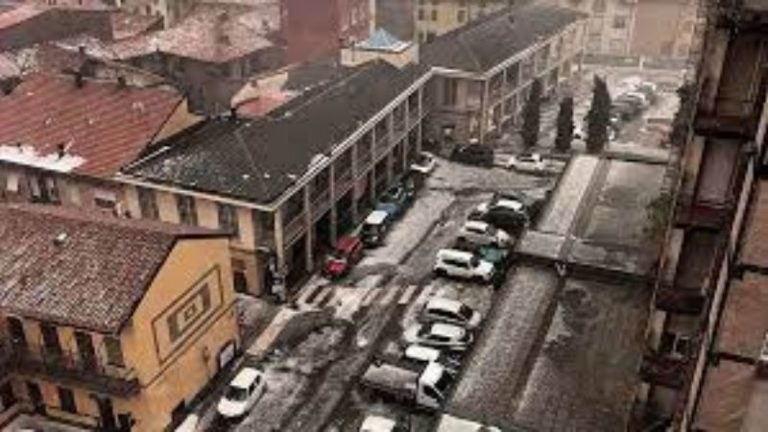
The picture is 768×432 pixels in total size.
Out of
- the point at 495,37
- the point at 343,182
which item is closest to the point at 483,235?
the point at 343,182

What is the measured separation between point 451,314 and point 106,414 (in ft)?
63.0

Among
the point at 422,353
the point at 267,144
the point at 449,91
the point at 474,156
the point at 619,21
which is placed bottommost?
the point at 422,353

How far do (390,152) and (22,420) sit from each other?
3323 cm

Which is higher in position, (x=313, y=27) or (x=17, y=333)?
(x=313, y=27)

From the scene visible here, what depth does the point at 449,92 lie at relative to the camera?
233ft

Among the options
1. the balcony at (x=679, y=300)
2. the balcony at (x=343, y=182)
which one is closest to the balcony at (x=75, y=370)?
the balcony at (x=343, y=182)

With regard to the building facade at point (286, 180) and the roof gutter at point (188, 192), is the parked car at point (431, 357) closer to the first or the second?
the building facade at point (286, 180)

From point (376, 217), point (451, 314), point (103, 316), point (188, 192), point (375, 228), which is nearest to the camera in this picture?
point (103, 316)

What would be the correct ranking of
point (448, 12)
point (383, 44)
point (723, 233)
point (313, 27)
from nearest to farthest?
1. point (723, 233)
2. point (383, 44)
3. point (313, 27)
4. point (448, 12)

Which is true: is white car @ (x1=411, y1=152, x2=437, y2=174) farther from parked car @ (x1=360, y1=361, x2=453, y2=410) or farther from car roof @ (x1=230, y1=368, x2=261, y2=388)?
car roof @ (x1=230, y1=368, x2=261, y2=388)

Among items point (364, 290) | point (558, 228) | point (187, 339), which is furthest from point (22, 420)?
point (558, 228)

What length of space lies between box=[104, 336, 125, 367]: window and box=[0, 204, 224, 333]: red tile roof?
1123 mm

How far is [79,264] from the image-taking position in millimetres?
38938

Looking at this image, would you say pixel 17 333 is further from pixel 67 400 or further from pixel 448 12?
pixel 448 12
